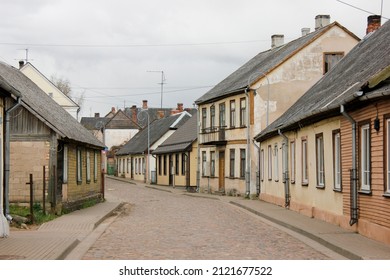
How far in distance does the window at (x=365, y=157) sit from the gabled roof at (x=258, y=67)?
19.4 m

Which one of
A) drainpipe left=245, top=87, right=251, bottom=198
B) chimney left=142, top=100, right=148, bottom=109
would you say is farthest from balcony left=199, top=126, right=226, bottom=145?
chimney left=142, top=100, right=148, bottom=109

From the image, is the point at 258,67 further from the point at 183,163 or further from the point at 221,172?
the point at 183,163

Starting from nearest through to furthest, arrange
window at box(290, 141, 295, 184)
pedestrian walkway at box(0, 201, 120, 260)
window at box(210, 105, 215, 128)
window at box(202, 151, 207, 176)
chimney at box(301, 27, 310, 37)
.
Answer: pedestrian walkway at box(0, 201, 120, 260), window at box(290, 141, 295, 184), chimney at box(301, 27, 310, 37), window at box(210, 105, 215, 128), window at box(202, 151, 207, 176)

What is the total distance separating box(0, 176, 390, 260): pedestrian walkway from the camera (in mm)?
12305

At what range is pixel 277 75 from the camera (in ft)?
116

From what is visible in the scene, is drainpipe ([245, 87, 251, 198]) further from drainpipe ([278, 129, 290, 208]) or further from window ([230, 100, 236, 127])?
drainpipe ([278, 129, 290, 208])

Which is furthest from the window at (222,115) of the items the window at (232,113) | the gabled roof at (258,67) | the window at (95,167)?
the window at (95,167)

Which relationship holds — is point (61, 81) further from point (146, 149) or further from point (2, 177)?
point (2, 177)

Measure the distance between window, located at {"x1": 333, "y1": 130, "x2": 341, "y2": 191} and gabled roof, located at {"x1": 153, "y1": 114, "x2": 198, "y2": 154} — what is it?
27.8m

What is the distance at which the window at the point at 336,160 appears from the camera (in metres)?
18.0

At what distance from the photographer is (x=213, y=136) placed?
4034cm

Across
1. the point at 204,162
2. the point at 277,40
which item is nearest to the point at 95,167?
the point at 204,162

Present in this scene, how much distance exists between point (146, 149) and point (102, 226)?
41.8m

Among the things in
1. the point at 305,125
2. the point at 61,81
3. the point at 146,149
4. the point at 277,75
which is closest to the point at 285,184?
the point at 305,125
